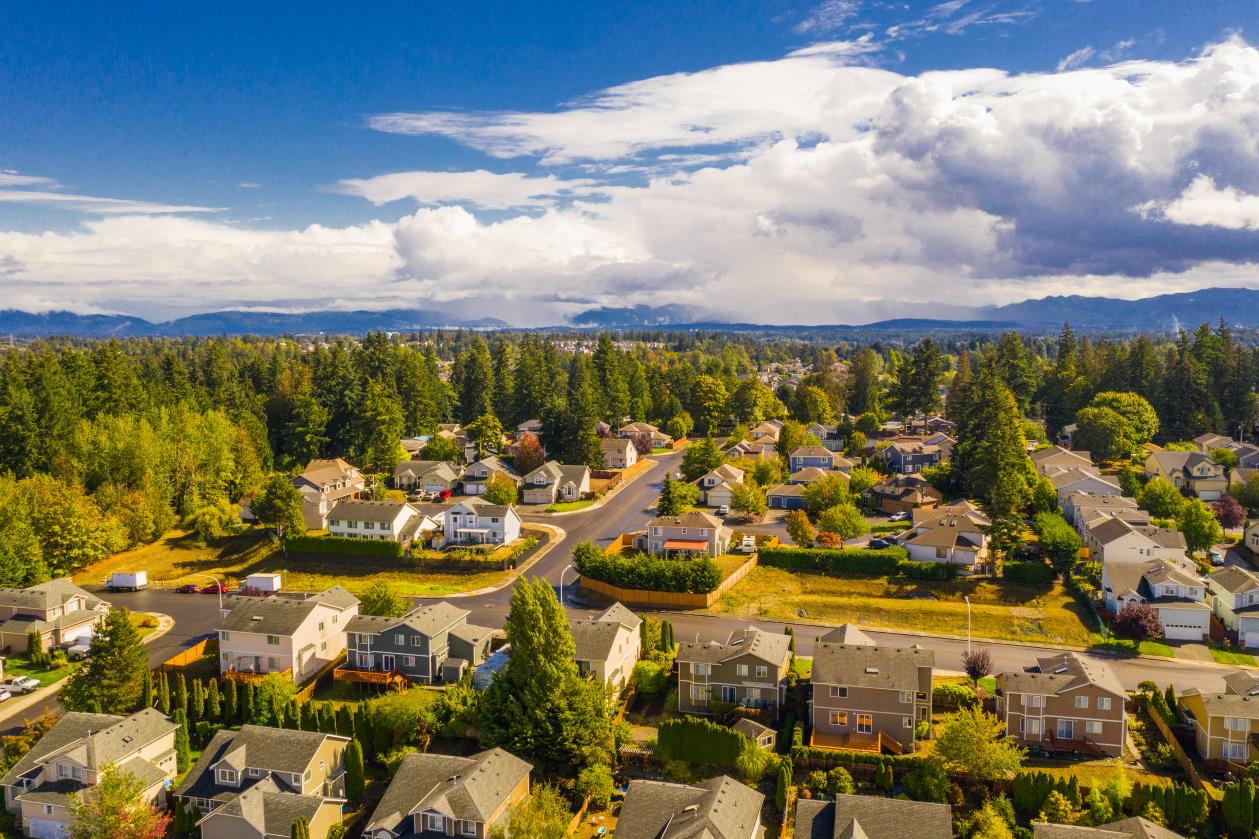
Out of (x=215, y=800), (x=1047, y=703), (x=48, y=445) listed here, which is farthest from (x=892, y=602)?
(x=48, y=445)

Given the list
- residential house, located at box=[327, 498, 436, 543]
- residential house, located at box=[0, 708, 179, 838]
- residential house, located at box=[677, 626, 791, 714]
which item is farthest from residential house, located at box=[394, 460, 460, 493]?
residential house, located at box=[0, 708, 179, 838]

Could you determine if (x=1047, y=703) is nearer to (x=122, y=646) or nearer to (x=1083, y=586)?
(x=1083, y=586)

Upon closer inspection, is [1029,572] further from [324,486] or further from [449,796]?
[324,486]

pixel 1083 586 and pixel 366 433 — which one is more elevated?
pixel 366 433

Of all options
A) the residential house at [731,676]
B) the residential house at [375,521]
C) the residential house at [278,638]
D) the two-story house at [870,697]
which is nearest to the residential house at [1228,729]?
the two-story house at [870,697]

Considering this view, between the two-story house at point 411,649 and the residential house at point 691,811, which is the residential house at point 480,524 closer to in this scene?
the two-story house at point 411,649

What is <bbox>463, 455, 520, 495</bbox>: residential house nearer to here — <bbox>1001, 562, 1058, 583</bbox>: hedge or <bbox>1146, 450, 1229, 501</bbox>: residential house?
<bbox>1001, 562, 1058, 583</bbox>: hedge

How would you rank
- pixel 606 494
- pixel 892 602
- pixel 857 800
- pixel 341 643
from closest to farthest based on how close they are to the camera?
pixel 857 800 < pixel 341 643 < pixel 892 602 < pixel 606 494
